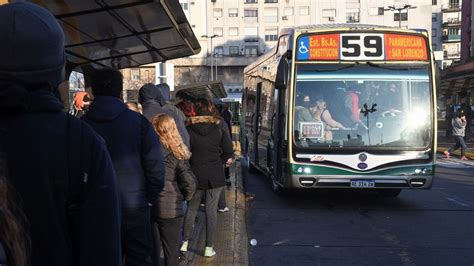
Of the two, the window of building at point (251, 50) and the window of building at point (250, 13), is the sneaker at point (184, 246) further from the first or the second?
the window of building at point (250, 13)

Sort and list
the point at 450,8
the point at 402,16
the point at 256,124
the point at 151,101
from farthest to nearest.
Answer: the point at 450,8 → the point at 402,16 → the point at 256,124 → the point at 151,101

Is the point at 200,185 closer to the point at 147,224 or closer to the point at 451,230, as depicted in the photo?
the point at 147,224

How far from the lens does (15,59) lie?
1425 millimetres

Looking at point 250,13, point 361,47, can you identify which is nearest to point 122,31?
point 361,47

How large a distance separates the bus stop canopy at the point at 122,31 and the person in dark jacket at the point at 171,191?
4.83ft

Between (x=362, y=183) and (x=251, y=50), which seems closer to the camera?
(x=362, y=183)

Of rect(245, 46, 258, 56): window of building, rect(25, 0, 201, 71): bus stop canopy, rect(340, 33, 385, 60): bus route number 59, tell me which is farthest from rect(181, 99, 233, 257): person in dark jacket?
rect(245, 46, 258, 56): window of building

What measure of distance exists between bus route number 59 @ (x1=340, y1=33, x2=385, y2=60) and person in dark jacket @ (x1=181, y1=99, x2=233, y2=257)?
12.1 ft

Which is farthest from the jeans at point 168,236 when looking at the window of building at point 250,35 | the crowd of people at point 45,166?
the window of building at point 250,35

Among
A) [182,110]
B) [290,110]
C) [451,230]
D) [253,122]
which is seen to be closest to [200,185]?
[182,110]

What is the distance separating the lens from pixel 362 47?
8859mm

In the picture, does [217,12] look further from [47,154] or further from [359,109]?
[47,154]

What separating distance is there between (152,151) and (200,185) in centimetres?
225

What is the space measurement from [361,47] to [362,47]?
0.02m
